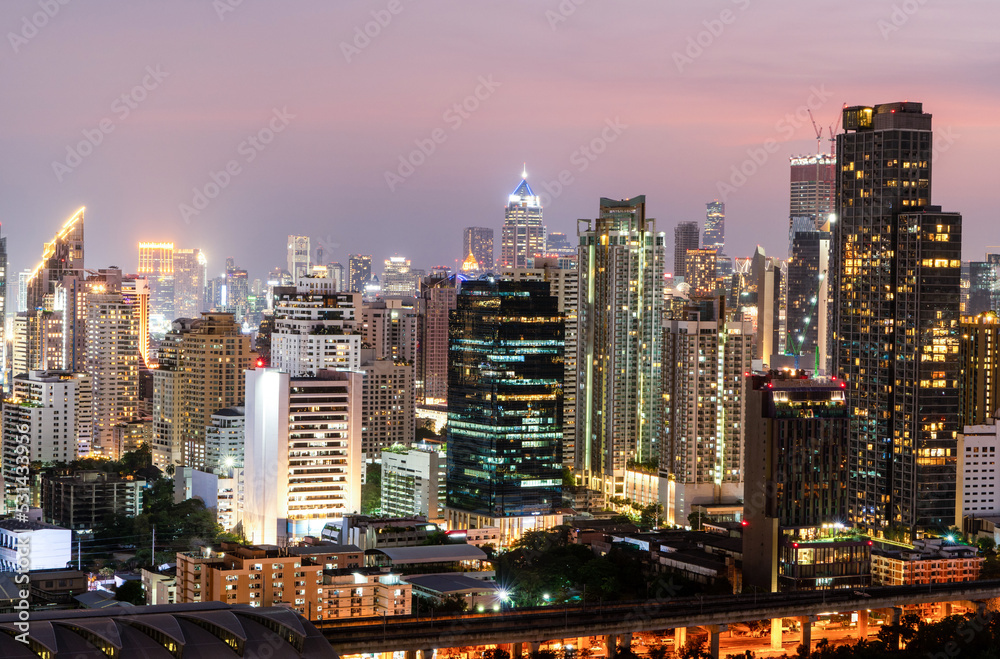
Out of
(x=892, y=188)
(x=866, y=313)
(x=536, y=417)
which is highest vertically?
(x=892, y=188)

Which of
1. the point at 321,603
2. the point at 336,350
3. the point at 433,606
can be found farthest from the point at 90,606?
the point at 336,350

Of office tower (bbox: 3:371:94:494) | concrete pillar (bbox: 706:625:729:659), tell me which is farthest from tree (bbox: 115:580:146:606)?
office tower (bbox: 3:371:94:494)

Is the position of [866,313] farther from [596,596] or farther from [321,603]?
[321,603]

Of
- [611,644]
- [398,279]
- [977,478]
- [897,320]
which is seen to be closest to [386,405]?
[897,320]

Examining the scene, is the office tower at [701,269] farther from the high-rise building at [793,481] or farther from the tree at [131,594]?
the tree at [131,594]

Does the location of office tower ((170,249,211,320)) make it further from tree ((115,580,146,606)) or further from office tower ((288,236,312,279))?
tree ((115,580,146,606))

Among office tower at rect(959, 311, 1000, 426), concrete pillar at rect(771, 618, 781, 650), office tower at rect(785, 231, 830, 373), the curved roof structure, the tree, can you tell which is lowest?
concrete pillar at rect(771, 618, 781, 650)

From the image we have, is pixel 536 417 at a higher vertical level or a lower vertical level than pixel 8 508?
higher

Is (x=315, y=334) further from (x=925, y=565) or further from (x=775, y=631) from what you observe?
(x=925, y=565)
